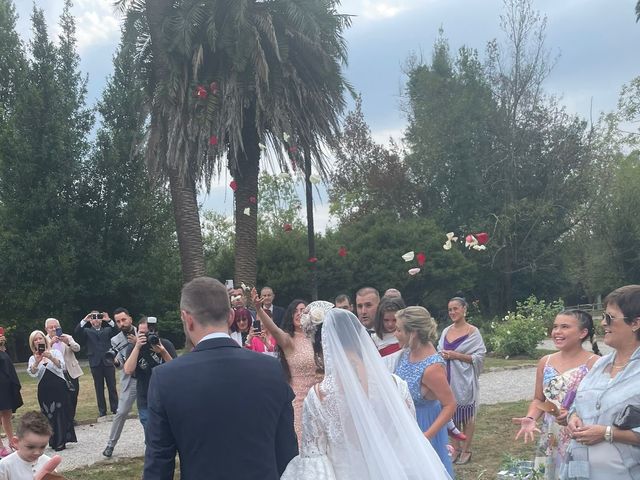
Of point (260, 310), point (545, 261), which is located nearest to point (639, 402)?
point (260, 310)

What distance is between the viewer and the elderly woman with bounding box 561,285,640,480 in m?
3.66

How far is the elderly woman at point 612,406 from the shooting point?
12.0ft

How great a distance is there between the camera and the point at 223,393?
287 centimetres

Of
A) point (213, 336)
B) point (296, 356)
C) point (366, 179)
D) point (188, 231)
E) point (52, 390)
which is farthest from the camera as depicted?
point (366, 179)

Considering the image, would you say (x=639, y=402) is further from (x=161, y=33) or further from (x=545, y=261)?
(x=545, y=261)

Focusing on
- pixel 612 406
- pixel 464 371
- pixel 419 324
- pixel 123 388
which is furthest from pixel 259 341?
pixel 612 406

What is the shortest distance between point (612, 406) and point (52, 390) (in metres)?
7.87

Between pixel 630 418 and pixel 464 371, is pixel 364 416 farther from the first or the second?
pixel 464 371

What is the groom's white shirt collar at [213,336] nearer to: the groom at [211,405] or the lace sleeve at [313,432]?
the groom at [211,405]

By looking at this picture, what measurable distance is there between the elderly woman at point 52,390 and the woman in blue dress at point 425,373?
614cm

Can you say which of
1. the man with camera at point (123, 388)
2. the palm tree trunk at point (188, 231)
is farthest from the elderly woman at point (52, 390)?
the palm tree trunk at point (188, 231)

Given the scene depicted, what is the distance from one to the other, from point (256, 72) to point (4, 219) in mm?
14851

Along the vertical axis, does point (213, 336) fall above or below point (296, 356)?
above

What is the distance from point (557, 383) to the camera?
15.1 ft
